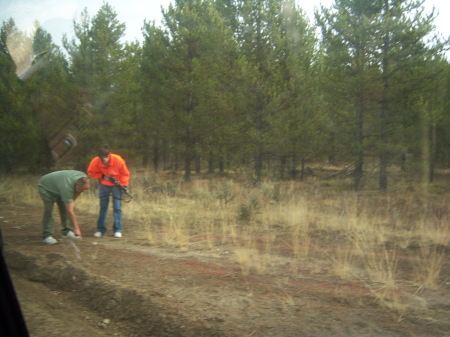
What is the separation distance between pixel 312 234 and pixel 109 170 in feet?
13.7

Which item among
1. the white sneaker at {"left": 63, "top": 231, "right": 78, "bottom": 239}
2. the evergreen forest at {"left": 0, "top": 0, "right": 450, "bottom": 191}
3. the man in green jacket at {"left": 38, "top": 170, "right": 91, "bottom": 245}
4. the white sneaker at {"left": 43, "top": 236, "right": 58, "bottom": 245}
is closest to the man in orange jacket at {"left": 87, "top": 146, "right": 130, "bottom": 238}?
the white sneaker at {"left": 63, "top": 231, "right": 78, "bottom": 239}

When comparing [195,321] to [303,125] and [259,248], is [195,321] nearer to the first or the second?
[259,248]

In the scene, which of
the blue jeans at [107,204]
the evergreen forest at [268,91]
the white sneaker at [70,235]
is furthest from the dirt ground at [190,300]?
the evergreen forest at [268,91]

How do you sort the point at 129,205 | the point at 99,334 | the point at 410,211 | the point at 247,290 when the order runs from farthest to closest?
1. the point at 410,211
2. the point at 129,205
3. the point at 247,290
4. the point at 99,334

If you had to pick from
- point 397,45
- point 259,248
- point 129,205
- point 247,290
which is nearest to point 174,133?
point 129,205

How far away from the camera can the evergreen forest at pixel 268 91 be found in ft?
49.5

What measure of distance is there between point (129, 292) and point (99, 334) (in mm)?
772

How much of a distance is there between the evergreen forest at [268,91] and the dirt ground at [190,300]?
9677 millimetres

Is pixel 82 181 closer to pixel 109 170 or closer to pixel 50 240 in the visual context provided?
pixel 109 170

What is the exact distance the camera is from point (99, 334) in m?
3.84

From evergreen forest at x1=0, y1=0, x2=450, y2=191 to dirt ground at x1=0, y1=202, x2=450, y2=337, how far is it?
9677 millimetres

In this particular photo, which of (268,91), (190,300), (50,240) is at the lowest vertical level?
(190,300)

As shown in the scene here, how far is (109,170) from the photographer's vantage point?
25.1 feet

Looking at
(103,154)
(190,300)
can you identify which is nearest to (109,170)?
(103,154)
